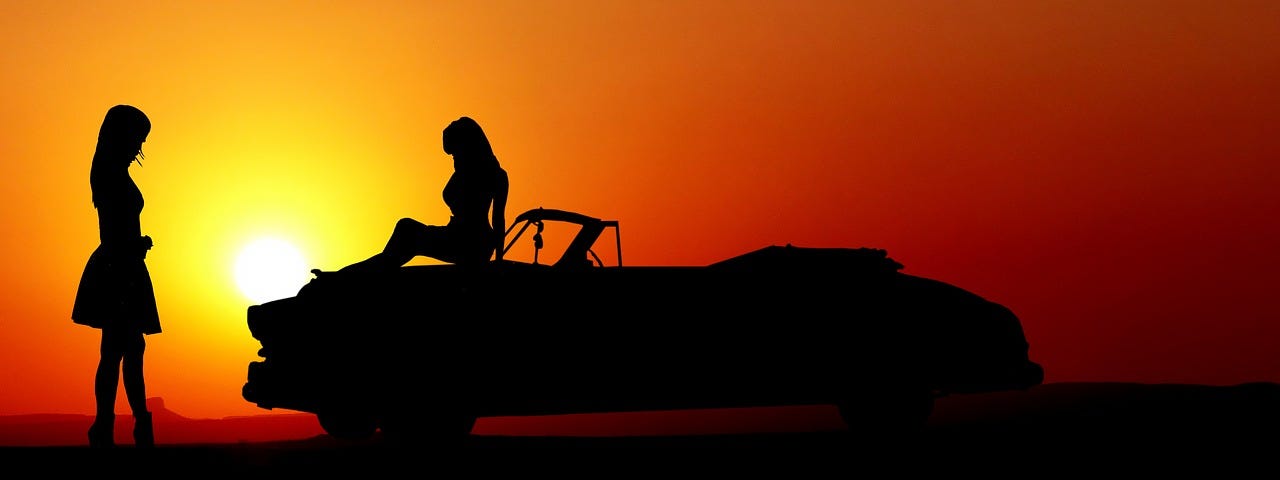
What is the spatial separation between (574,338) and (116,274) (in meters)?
2.79

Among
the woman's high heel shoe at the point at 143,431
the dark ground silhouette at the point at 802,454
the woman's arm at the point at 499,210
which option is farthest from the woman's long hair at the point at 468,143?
the woman's high heel shoe at the point at 143,431

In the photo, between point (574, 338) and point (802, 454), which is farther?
point (574, 338)

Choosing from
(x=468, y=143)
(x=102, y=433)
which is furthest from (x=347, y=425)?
(x=468, y=143)

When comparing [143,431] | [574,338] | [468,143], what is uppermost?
[468,143]

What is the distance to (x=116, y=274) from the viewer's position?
25.3ft

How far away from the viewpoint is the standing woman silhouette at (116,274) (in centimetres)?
767

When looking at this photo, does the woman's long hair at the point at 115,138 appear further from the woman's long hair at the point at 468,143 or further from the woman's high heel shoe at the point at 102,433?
the woman's long hair at the point at 468,143

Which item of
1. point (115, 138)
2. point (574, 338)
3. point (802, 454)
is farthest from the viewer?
point (115, 138)

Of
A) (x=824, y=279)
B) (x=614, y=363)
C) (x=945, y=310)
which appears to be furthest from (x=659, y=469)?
(x=945, y=310)

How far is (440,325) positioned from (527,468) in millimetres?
1293

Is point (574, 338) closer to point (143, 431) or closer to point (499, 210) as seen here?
point (499, 210)

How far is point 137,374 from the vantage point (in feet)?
25.7

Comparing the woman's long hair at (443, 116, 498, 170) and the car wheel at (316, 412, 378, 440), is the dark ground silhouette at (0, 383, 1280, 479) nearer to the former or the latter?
the car wheel at (316, 412, 378, 440)

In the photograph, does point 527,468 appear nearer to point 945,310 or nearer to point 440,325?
point 440,325
